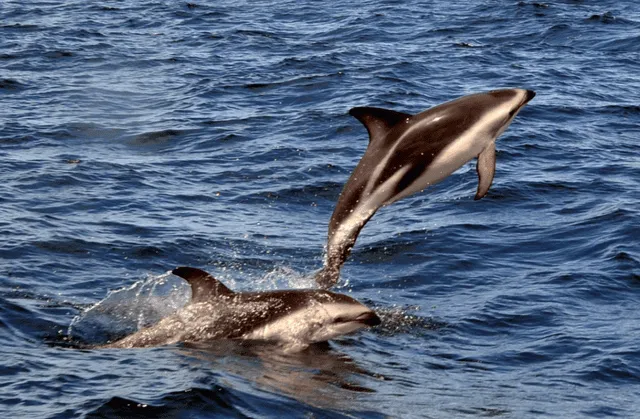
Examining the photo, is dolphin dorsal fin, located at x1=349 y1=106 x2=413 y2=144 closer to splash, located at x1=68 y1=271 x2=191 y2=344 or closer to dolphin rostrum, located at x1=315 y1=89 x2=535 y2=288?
dolphin rostrum, located at x1=315 y1=89 x2=535 y2=288

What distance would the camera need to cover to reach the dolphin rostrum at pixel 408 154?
10.7 metres

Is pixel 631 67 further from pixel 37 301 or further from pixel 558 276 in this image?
pixel 37 301

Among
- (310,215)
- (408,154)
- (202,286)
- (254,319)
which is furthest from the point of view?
(310,215)

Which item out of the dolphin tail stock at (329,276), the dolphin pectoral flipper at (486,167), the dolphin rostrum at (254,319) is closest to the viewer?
the dolphin tail stock at (329,276)

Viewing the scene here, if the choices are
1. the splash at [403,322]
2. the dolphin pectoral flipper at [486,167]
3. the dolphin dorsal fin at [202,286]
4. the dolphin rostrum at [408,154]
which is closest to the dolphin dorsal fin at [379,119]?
the dolphin rostrum at [408,154]

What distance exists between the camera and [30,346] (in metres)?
12.1

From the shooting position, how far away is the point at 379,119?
1102cm

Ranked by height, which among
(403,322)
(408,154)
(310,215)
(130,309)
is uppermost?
(408,154)

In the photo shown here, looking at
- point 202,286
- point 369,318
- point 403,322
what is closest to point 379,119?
point 369,318

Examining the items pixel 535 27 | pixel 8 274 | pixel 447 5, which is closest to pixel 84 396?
pixel 8 274

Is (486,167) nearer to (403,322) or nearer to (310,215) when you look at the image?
(403,322)

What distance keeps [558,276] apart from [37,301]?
6.44 meters

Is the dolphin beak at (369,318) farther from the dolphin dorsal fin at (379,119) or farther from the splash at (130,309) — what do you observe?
the dolphin dorsal fin at (379,119)

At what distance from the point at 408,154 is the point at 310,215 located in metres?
7.35
